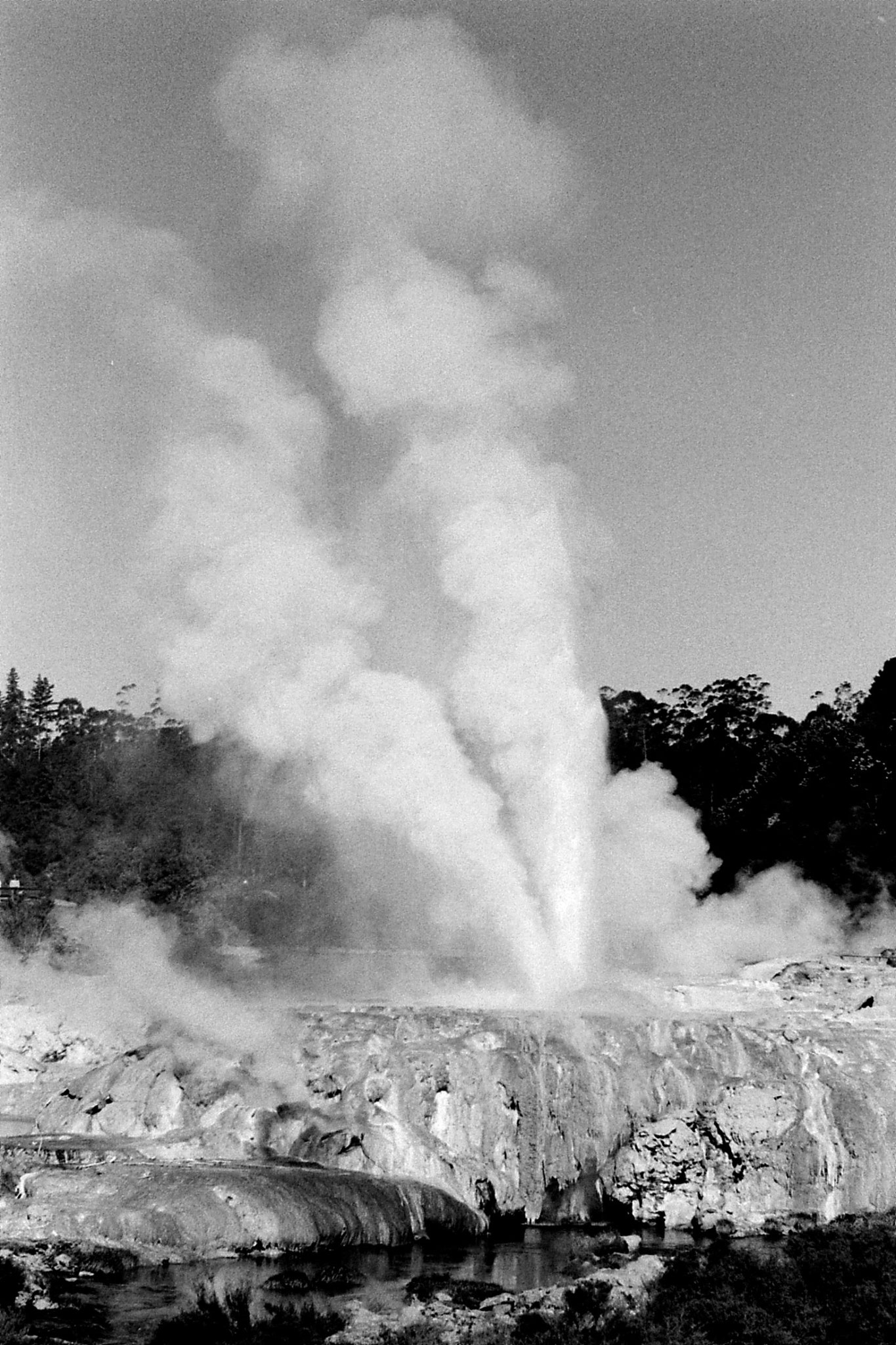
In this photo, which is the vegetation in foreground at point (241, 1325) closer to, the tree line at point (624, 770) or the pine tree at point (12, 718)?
the tree line at point (624, 770)

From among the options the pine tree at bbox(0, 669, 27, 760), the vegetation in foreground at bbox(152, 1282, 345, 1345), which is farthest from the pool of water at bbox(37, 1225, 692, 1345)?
the pine tree at bbox(0, 669, 27, 760)

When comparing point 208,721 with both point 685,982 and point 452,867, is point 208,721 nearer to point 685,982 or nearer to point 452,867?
point 452,867

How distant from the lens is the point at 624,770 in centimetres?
5653

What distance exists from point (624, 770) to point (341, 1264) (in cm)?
3849

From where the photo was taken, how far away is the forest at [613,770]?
50.4 meters

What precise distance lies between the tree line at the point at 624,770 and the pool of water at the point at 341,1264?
91.9 ft

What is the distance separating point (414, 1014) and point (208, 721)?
19446mm

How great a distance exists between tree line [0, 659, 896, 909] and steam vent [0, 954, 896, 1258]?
20836 mm

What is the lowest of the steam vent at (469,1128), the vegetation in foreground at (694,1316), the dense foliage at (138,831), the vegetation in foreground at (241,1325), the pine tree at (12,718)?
the vegetation in foreground at (241,1325)

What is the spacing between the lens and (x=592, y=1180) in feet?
82.1

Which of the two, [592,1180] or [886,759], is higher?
[886,759]

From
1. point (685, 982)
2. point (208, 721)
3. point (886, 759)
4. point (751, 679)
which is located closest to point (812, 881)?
point (886, 759)

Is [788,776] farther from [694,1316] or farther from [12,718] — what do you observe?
[12,718]

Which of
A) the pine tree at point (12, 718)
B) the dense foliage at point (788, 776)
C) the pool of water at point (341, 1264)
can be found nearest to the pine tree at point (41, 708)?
the pine tree at point (12, 718)
